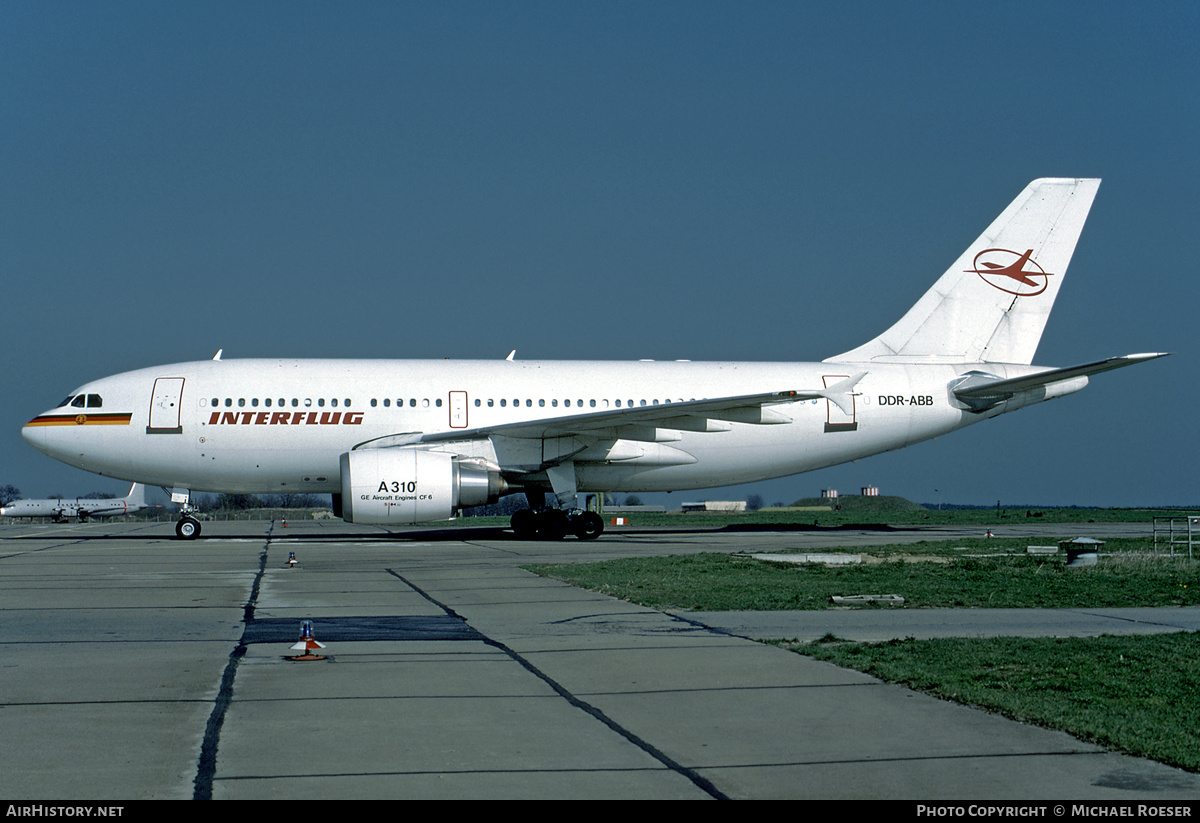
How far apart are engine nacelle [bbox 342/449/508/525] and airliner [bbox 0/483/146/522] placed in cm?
5165

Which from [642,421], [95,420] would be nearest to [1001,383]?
[642,421]

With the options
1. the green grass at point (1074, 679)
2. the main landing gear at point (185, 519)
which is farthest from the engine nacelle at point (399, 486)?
the green grass at point (1074, 679)

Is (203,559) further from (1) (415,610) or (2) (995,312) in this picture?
(2) (995,312)

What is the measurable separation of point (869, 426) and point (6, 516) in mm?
61535

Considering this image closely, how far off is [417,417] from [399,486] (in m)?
2.78

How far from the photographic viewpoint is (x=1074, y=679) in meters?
6.35

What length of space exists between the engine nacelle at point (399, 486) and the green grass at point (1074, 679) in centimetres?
1342

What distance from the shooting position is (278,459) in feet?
73.4

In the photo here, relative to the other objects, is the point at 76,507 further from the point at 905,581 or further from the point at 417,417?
the point at 905,581

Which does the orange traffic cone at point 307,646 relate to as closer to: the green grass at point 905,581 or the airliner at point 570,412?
the green grass at point 905,581

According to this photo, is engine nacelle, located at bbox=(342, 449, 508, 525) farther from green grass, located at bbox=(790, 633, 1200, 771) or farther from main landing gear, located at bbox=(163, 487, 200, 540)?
green grass, located at bbox=(790, 633, 1200, 771)

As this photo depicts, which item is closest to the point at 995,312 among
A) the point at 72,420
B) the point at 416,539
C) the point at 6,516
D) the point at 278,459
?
the point at 416,539

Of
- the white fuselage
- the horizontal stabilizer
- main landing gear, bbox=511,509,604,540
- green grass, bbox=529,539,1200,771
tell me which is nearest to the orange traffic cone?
green grass, bbox=529,539,1200,771

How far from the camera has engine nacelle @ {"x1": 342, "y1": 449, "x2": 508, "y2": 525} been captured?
20250 millimetres
